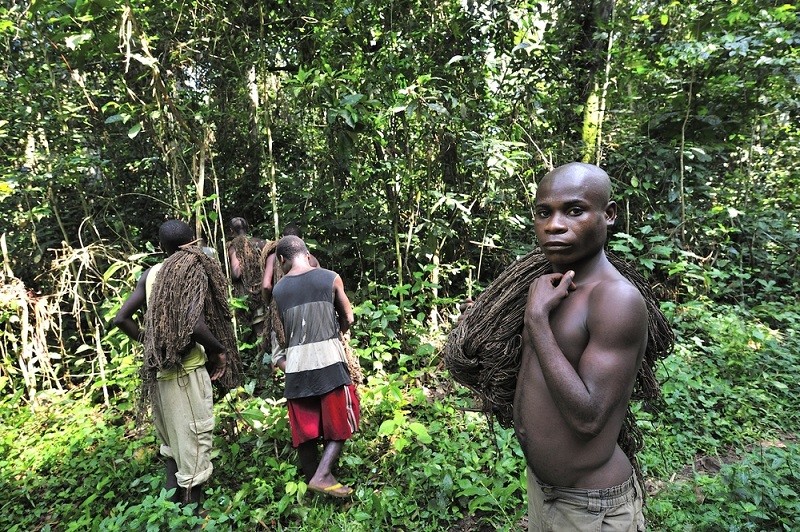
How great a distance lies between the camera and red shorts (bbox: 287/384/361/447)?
126 inches

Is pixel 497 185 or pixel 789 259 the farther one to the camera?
pixel 789 259

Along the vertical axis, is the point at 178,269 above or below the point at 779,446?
above

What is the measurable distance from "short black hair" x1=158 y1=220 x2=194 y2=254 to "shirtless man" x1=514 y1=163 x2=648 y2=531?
2.54 meters

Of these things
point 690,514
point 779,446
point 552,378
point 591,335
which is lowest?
point 779,446

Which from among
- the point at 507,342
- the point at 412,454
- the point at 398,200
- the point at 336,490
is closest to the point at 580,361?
the point at 507,342

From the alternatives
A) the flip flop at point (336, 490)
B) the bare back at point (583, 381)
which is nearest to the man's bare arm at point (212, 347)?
the flip flop at point (336, 490)

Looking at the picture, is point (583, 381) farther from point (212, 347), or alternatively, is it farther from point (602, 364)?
point (212, 347)

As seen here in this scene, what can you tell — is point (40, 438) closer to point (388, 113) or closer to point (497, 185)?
point (388, 113)

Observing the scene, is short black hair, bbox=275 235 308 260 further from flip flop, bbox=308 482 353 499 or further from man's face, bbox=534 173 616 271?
man's face, bbox=534 173 616 271

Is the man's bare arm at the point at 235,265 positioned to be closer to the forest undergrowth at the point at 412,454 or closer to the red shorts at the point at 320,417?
the forest undergrowth at the point at 412,454

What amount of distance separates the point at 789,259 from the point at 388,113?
17.8 ft

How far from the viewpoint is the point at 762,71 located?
4.99m

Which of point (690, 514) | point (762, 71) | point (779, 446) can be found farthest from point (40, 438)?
point (762, 71)

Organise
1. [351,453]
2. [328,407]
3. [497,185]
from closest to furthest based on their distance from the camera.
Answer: [328,407], [351,453], [497,185]
